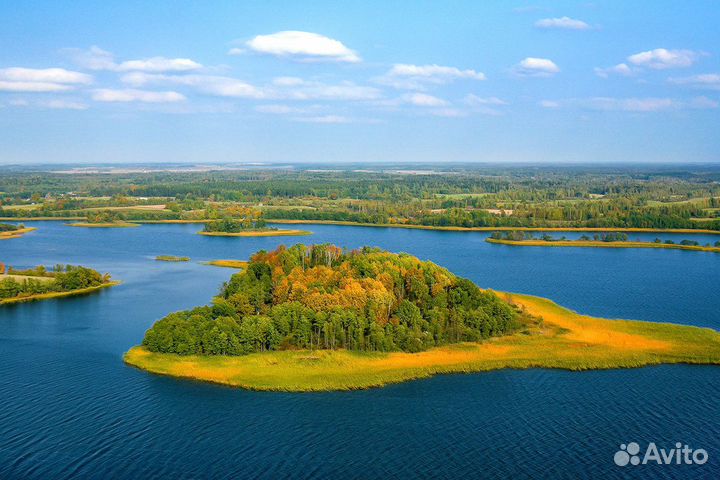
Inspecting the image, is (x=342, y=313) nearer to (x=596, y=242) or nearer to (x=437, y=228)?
(x=596, y=242)

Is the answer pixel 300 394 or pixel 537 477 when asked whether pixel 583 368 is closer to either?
pixel 537 477

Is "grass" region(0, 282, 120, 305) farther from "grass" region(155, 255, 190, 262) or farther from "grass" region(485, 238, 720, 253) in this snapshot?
"grass" region(485, 238, 720, 253)

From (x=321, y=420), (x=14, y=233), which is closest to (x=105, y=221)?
(x=14, y=233)

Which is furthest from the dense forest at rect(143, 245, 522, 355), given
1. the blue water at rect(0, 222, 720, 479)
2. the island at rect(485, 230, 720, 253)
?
the island at rect(485, 230, 720, 253)

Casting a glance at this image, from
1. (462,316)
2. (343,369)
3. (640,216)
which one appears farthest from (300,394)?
(640,216)

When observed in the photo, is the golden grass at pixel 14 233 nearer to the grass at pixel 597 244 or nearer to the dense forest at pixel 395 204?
the dense forest at pixel 395 204

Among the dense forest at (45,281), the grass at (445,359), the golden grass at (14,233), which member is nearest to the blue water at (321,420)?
the grass at (445,359)
